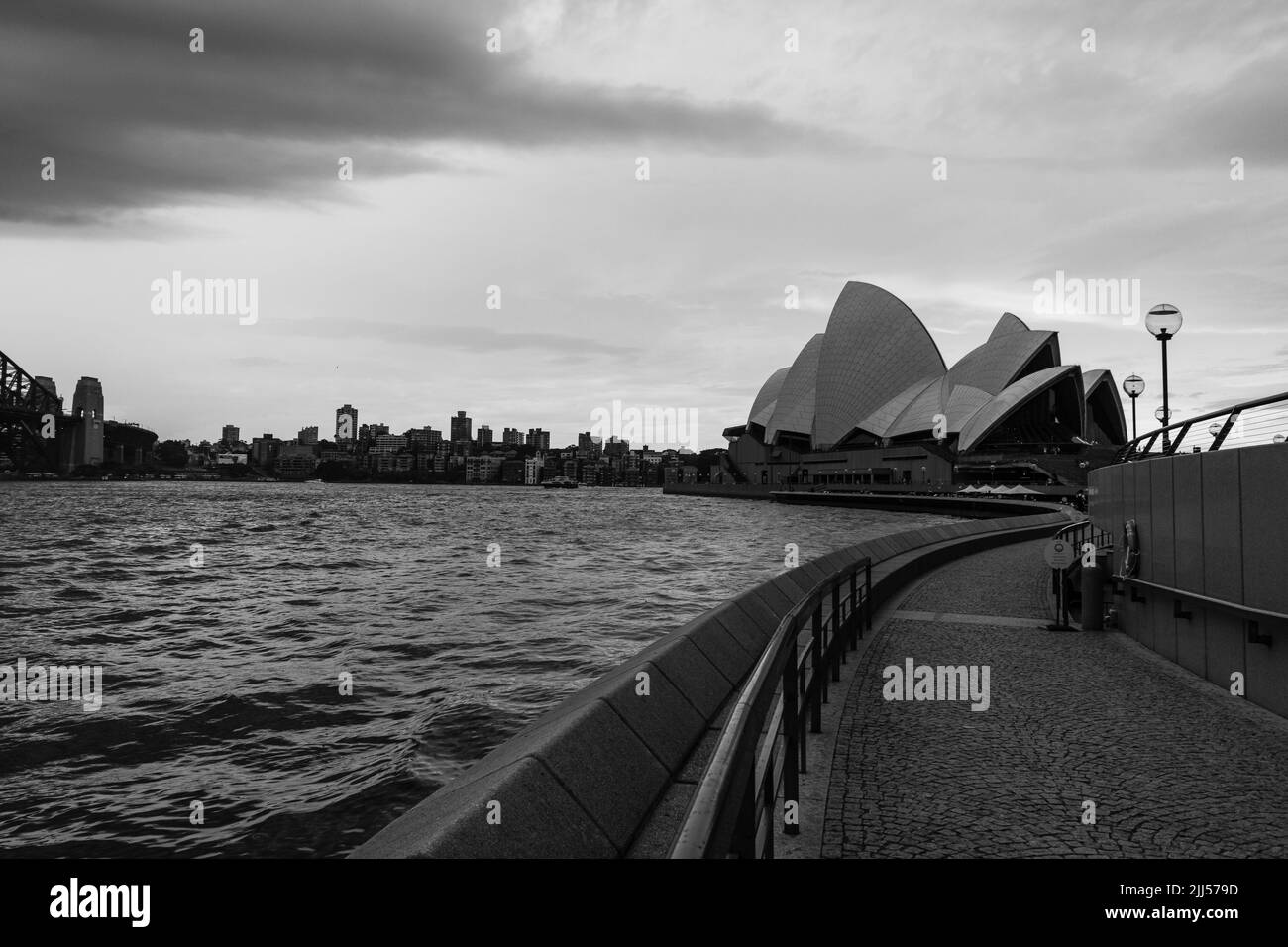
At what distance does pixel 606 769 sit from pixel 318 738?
204 inches

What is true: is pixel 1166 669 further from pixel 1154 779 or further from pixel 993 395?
pixel 993 395

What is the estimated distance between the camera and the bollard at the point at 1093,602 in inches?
406

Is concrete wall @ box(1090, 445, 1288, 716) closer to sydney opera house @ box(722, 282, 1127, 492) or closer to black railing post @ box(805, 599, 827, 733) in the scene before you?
black railing post @ box(805, 599, 827, 733)

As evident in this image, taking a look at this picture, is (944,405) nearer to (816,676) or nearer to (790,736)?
(816,676)

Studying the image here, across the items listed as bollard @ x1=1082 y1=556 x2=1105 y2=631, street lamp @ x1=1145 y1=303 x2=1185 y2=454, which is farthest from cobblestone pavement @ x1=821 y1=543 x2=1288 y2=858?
street lamp @ x1=1145 y1=303 x2=1185 y2=454

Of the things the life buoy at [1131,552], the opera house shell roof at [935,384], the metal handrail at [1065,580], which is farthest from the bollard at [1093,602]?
the opera house shell roof at [935,384]

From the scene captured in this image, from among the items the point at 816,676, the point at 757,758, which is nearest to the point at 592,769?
the point at 757,758

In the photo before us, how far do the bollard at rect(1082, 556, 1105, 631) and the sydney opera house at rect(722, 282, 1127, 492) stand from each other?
6983 cm

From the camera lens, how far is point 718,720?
567 cm

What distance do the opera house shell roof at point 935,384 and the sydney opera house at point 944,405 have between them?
113 millimetres

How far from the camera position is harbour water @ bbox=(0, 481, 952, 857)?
6.35 meters

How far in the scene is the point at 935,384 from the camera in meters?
89.9

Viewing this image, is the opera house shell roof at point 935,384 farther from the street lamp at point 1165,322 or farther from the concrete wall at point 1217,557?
the concrete wall at point 1217,557
